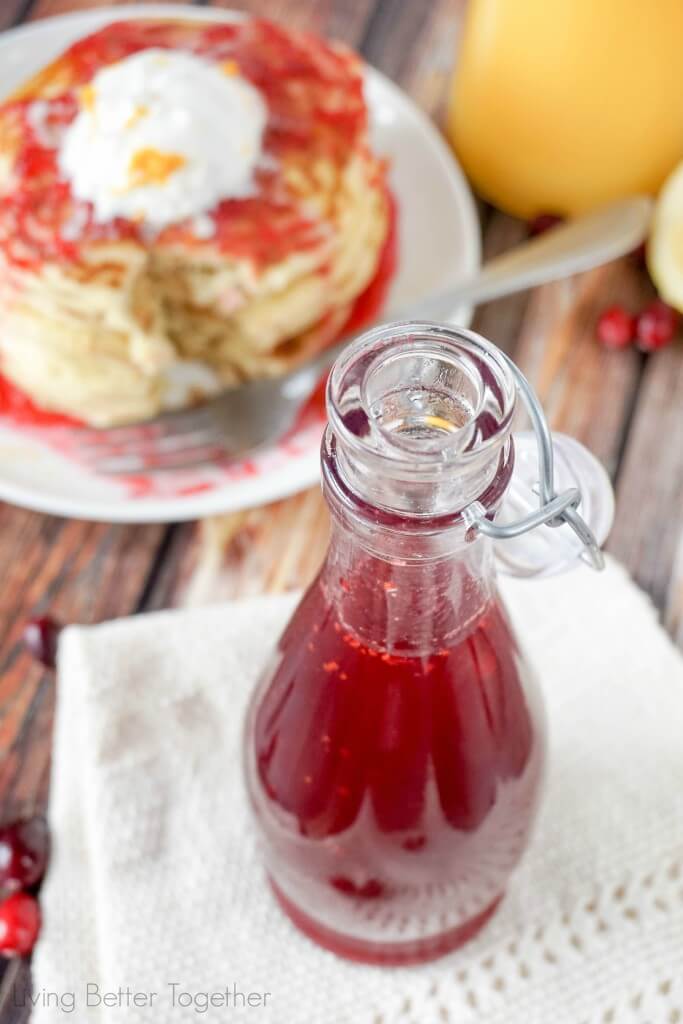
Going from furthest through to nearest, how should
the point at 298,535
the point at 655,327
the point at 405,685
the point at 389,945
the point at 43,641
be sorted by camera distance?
the point at 655,327 → the point at 298,535 → the point at 43,641 → the point at 389,945 → the point at 405,685

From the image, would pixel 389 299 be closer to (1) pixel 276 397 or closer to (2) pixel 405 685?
(1) pixel 276 397

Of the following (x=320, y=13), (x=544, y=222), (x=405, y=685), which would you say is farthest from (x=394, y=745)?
(x=320, y=13)

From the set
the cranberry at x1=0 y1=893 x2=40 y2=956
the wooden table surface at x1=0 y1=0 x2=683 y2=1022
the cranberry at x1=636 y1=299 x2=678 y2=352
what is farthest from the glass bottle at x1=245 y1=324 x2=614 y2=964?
the cranberry at x1=636 y1=299 x2=678 y2=352

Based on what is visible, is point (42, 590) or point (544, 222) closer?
point (42, 590)

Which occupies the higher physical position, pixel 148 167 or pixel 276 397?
pixel 148 167

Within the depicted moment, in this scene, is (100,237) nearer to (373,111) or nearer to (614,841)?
(373,111)

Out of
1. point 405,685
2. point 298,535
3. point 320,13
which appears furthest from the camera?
point 320,13

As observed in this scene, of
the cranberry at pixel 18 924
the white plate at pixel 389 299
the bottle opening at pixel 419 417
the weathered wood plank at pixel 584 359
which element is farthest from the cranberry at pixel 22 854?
the weathered wood plank at pixel 584 359

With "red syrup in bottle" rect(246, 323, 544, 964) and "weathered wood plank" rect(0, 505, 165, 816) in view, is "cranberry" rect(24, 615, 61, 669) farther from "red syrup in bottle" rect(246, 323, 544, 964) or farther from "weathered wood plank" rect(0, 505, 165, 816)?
"red syrup in bottle" rect(246, 323, 544, 964)
